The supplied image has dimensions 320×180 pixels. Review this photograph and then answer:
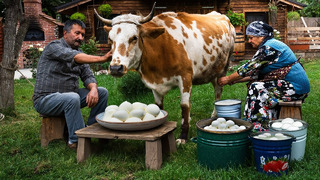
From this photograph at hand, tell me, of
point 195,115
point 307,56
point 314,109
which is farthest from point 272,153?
point 307,56

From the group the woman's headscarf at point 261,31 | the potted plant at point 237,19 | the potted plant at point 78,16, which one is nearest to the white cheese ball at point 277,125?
the woman's headscarf at point 261,31

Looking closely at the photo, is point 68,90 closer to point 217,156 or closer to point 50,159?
point 50,159

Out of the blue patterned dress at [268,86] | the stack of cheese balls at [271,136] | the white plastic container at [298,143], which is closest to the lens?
the stack of cheese balls at [271,136]

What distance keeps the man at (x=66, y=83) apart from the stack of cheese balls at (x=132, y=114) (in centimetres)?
51

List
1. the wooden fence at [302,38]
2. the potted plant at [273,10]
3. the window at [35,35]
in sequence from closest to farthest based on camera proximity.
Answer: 1. the potted plant at [273,10]
2. the wooden fence at [302,38]
3. the window at [35,35]

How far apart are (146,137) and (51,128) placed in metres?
1.48

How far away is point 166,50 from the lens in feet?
13.4

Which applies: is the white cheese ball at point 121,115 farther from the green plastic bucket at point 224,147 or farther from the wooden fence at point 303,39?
the wooden fence at point 303,39

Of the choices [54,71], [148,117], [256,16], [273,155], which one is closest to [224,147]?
[273,155]

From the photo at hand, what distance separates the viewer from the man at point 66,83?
3684 millimetres

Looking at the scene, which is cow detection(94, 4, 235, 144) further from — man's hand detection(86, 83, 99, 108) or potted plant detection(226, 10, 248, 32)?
potted plant detection(226, 10, 248, 32)

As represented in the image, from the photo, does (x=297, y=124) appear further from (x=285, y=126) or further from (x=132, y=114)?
(x=132, y=114)

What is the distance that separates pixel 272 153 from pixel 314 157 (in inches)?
29.6

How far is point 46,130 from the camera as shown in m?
3.97
